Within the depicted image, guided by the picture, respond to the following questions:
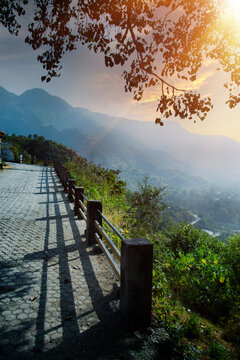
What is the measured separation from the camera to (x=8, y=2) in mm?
6051

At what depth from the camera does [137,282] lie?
9.90 feet

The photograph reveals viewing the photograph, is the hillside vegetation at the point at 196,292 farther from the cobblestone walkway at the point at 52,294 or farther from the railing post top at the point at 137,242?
the railing post top at the point at 137,242

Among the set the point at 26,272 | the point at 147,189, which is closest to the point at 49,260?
the point at 26,272

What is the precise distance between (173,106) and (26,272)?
5.14 meters

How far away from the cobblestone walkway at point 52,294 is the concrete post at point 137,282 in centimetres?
37

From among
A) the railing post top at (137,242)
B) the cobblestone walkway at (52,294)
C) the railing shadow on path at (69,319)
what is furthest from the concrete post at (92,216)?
the railing post top at (137,242)

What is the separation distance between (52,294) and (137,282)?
1531 millimetres

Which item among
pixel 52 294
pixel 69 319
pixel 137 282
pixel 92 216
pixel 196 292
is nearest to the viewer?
pixel 137 282

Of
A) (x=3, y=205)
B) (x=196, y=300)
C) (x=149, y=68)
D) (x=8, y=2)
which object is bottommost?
(x=196, y=300)

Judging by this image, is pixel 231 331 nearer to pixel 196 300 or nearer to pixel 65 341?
pixel 196 300

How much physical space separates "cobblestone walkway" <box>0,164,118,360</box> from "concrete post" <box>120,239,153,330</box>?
369mm

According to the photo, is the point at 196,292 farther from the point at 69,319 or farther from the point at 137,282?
the point at 69,319

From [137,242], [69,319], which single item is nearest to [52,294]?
[69,319]

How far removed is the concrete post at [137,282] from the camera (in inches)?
118
